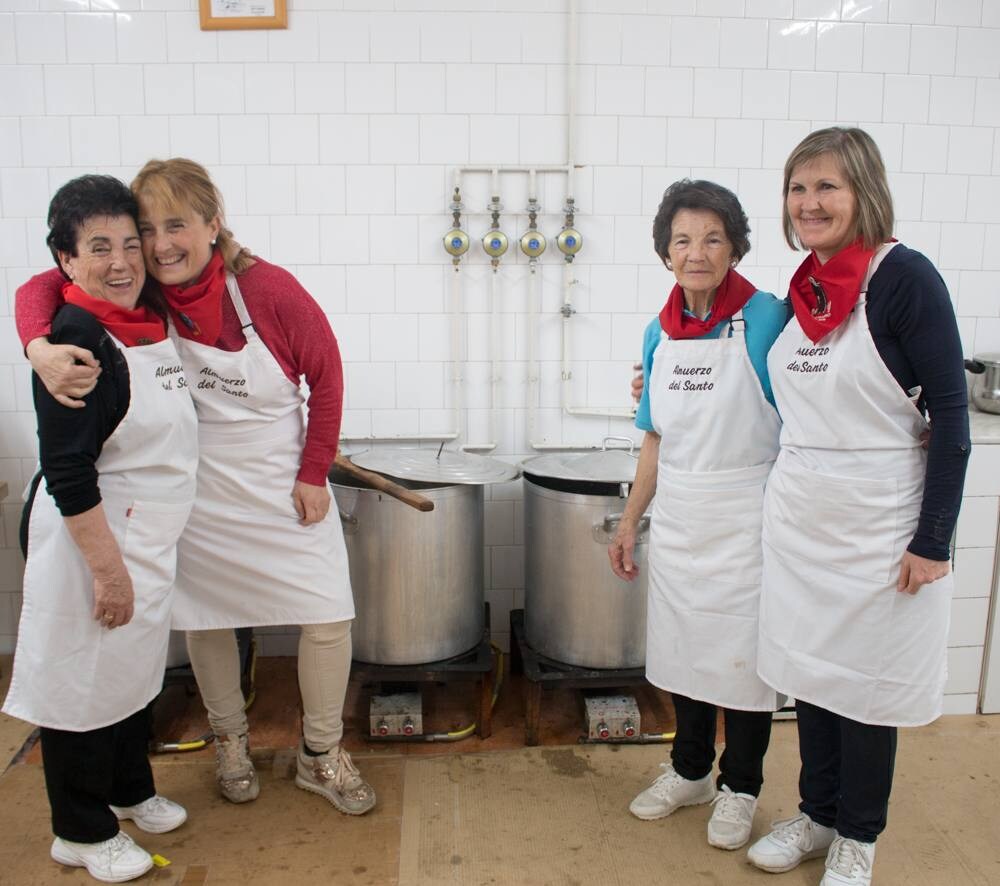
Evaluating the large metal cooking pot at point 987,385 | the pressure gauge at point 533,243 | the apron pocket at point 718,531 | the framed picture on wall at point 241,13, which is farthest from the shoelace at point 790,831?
the framed picture on wall at point 241,13

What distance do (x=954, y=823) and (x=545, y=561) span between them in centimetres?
129

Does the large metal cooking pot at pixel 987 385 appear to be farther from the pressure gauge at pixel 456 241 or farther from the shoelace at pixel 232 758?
the shoelace at pixel 232 758

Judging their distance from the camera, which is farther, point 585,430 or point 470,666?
point 585,430

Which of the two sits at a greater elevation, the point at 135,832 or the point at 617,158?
the point at 617,158

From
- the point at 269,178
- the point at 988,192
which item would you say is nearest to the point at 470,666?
the point at 269,178

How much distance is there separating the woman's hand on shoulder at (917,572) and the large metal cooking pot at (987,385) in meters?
1.47

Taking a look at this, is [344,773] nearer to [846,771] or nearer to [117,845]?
[117,845]

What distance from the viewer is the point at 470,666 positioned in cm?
278

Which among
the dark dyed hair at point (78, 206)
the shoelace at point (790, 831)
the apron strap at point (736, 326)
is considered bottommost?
the shoelace at point (790, 831)

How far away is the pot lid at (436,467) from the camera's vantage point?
8.45 feet

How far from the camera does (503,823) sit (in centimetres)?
238

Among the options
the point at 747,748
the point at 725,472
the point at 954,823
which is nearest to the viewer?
the point at 725,472

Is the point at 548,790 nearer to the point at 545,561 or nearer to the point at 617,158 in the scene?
the point at 545,561

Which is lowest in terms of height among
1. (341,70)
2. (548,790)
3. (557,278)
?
(548,790)
